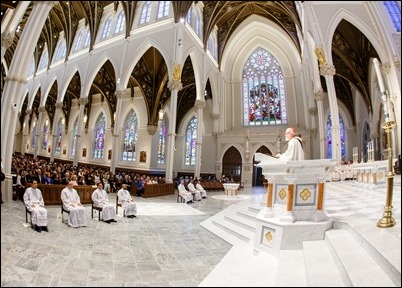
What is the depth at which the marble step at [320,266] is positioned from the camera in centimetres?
214

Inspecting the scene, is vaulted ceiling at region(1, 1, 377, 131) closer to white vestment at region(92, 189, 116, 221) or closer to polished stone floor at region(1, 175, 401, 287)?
polished stone floor at region(1, 175, 401, 287)

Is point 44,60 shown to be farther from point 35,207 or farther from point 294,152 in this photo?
point 294,152

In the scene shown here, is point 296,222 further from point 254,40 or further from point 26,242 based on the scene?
point 254,40

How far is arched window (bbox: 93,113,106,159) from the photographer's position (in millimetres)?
22630

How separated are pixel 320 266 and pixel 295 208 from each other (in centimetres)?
119

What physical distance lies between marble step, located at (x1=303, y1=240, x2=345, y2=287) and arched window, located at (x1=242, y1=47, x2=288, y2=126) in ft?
56.5

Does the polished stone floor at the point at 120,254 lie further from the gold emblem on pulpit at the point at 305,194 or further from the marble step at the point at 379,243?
the gold emblem on pulpit at the point at 305,194

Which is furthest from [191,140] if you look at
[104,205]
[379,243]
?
[379,243]

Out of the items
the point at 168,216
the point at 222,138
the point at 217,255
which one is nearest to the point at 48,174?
the point at 168,216

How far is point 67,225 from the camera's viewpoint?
5414 millimetres

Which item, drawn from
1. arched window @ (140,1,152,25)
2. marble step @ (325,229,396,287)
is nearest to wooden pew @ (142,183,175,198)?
arched window @ (140,1,152,25)

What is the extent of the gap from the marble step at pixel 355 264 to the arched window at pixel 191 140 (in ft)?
61.4

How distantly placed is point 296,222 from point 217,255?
1.39 m

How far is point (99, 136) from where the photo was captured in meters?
23.3
